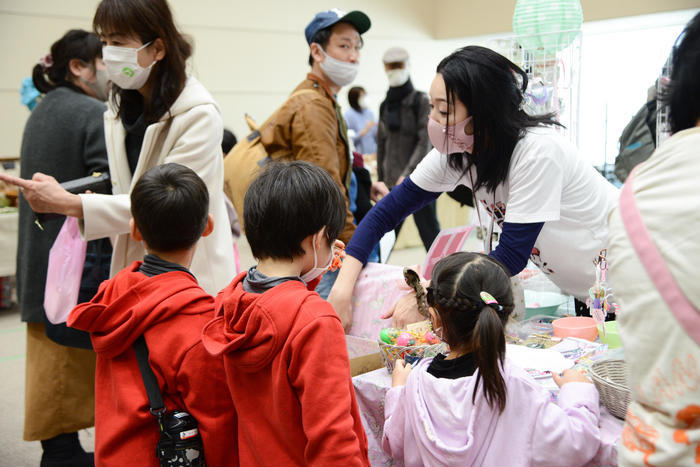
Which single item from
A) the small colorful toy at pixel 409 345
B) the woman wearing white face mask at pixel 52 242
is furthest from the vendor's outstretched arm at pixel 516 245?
the woman wearing white face mask at pixel 52 242

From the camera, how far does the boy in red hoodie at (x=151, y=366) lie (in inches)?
49.0

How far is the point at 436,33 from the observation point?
8.92 metres

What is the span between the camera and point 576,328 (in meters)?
1.53

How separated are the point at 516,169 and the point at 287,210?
680 mm

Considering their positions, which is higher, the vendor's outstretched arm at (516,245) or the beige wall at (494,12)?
the beige wall at (494,12)

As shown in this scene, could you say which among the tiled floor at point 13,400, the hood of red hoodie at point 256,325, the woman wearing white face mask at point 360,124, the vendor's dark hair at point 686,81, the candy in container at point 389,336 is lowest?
the tiled floor at point 13,400

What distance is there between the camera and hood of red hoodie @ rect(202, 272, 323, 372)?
106cm

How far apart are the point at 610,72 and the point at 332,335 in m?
7.45

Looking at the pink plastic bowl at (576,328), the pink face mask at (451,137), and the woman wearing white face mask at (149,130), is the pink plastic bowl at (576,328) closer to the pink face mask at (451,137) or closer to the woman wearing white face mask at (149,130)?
the pink face mask at (451,137)

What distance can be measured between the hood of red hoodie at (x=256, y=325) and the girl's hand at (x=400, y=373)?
1.07ft

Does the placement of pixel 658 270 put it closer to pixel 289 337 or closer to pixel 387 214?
pixel 289 337

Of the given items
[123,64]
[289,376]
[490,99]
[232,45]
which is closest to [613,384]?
[289,376]

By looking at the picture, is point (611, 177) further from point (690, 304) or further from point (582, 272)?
point (690, 304)

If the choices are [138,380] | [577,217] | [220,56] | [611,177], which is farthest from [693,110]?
[220,56]
